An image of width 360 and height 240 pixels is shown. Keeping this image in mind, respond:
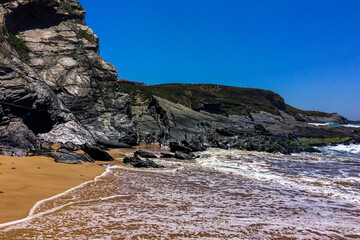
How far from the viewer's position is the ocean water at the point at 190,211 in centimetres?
451

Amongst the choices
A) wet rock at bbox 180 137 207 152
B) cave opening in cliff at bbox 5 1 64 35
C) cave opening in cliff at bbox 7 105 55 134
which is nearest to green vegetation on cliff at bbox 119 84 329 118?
cave opening in cliff at bbox 5 1 64 35

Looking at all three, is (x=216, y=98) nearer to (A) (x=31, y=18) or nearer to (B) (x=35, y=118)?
(A) (x=31, y=18)

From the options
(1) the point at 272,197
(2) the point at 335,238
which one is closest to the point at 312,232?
(2) the point at 335,238

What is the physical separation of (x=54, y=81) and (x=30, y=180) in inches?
761

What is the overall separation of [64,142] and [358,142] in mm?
39063

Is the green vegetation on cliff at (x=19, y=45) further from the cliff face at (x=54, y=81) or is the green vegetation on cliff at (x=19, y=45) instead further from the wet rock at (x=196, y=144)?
the wet rock at (x=196, y=144)

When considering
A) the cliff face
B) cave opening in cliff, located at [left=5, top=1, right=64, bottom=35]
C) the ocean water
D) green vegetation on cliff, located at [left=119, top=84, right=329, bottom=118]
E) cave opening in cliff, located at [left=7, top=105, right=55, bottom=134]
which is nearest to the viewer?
the ocean water

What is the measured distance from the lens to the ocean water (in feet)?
14.8

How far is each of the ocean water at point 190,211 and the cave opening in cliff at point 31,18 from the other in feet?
80.8

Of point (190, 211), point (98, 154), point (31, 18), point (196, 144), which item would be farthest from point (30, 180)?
point (31, 18)

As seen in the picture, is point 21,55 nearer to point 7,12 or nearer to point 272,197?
point 7,12

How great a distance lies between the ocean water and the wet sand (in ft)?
1.18

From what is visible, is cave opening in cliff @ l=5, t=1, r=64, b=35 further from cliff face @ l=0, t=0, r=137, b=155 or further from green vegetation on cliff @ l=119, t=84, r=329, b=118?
green vegetation on cliff @ l=119, t=84, r=329, b=118

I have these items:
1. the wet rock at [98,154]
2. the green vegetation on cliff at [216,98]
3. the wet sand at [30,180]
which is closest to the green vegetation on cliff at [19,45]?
the wet rock at [98,154]
